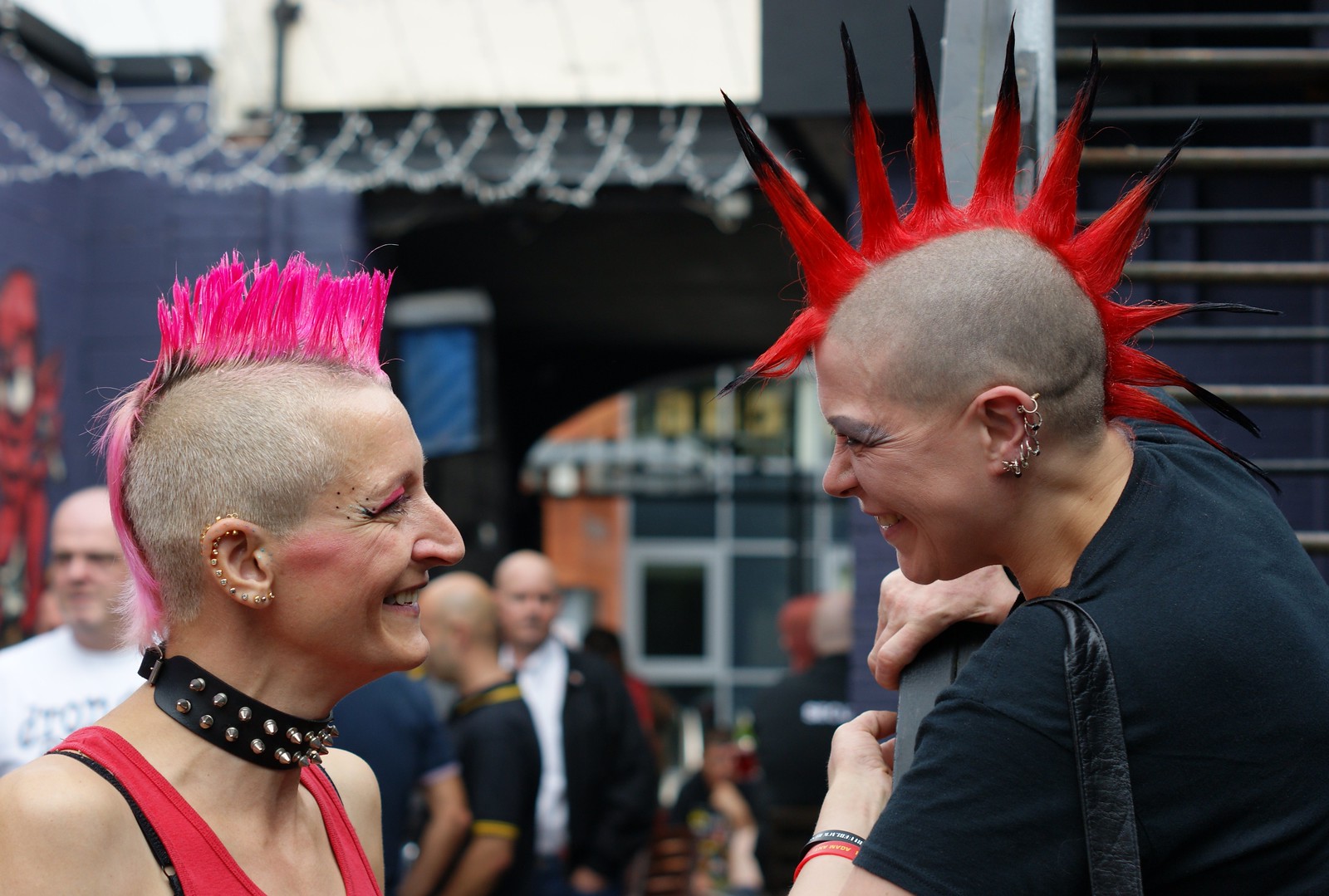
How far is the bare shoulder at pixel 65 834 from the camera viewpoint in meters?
1.41

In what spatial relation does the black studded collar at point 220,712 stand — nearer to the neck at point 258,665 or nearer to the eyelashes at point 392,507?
the neck at point 258,665

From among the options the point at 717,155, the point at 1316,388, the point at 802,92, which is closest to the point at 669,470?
the point at 717,155

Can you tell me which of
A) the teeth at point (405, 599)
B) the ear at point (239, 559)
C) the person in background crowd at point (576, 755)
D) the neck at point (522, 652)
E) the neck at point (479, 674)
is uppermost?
the ear at point (239, 559)

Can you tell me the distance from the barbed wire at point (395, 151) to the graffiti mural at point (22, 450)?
34.9 inches

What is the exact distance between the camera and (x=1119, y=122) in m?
4.22

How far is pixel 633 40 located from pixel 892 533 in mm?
5634

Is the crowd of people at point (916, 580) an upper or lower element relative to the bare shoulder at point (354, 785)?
upper

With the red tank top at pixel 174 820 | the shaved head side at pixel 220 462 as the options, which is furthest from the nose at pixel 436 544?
the red tank top at pixel 174 820

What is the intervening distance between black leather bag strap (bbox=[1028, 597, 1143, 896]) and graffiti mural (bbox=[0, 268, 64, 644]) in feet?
20.1

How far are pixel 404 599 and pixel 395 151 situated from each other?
5.60 m

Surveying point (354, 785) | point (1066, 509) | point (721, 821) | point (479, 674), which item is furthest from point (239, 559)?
point (721, 821)

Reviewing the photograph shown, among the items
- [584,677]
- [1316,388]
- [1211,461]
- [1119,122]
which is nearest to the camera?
[1211,461]

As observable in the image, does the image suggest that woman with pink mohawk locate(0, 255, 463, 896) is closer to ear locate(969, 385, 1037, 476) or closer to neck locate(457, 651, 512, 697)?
ear locate(969, 385, 1037, 476)

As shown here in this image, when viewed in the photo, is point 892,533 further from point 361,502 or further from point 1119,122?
point 1119,122
